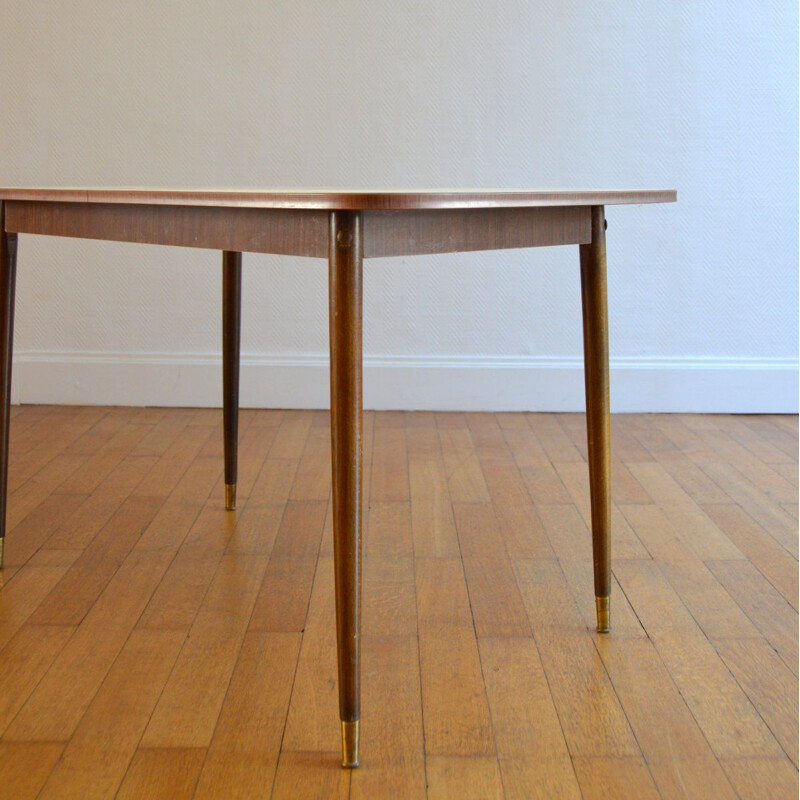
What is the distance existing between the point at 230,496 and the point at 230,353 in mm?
306

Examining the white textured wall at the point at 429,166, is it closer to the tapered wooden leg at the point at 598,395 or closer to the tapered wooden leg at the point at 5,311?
the tapered wooden leg at the point at 5,311

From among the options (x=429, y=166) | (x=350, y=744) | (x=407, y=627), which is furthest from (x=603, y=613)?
(x=429, y=166)

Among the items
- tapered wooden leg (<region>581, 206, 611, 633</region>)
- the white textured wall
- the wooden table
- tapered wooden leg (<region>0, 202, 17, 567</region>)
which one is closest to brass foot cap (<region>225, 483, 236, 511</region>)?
tapered wooden leg (<region>0, 202, 17, 567</region>)

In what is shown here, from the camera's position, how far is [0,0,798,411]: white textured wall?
280 centimetres

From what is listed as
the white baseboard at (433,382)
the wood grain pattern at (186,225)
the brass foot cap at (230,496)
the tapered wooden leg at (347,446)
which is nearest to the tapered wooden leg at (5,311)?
the wood grain pattern at (186,225)

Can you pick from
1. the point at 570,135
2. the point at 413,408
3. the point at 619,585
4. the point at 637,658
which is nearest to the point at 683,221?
the point at 570,135

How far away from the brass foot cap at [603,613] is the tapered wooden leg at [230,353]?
812 millimetres

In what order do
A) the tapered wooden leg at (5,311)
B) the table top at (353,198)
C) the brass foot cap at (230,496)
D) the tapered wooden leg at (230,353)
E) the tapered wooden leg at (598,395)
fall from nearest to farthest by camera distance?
the table top at (353,198), the tapered wooden leg at (598,395), the tapered wooden leg at (5,311), the tapered wooden leg at (230,353), the brass foot cap at (230,496)

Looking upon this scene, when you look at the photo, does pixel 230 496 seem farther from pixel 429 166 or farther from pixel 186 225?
pixel 429 166

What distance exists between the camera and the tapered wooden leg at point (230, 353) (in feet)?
6.03

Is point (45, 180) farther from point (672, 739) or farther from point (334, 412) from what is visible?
point (672, 739)

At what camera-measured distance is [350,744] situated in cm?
114

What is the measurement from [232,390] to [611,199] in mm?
895

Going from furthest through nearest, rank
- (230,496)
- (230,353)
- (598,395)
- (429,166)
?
(429,166)
(230,496)
(230,353)
(598,395)
